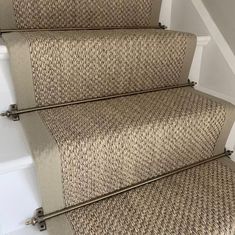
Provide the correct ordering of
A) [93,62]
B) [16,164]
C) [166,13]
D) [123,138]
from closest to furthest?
[16,164]
[123,138]
[93,62]
[166,13]

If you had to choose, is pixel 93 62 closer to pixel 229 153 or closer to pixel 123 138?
pixel 123 138

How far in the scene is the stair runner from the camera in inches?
25.9

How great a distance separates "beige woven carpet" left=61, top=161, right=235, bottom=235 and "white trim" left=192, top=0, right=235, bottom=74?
1.45ft

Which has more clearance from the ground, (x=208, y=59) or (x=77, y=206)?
(x=208, y=59)

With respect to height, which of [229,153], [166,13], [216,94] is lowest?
[229,153]

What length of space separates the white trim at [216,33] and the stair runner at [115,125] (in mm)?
97

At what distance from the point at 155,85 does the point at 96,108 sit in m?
0.27

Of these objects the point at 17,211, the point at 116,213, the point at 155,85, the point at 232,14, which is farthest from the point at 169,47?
the point at 17,211

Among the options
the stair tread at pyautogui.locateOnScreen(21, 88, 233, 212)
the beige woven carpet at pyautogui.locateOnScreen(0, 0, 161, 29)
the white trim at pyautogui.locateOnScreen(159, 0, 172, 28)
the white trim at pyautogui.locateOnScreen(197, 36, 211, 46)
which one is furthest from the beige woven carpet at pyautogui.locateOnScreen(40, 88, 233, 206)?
the white trim at pyautogui.locateOnScreen(159, 0, 172, 28)

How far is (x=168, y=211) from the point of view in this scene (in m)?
0.69

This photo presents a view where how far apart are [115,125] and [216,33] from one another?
23.4 inches

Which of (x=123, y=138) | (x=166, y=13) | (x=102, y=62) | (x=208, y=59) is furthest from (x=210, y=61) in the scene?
(x=123, y=138)

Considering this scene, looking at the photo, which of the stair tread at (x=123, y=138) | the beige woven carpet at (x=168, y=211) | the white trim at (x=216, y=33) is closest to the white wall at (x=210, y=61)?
the white trim at (x=216, y=33)

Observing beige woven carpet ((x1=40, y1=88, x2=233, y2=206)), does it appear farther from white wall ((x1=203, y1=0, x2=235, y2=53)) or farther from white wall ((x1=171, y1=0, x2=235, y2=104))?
white wall ((x1=203, y1=0, x2=235, y2=53))
